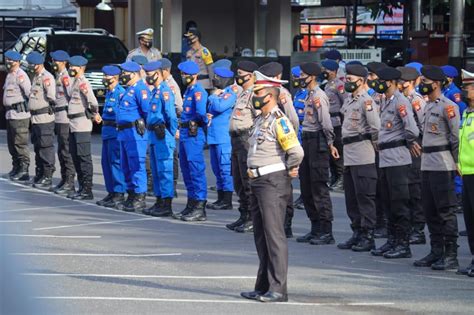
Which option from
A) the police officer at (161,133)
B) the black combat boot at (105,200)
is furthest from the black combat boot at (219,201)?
the black combat boot at (105,200)

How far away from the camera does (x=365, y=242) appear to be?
39.7ft

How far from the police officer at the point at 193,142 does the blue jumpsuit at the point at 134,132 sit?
0.79 m

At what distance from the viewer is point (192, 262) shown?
11.3m

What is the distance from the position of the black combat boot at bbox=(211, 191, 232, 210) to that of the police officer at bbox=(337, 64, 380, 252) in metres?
3.85

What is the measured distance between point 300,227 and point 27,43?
17.8m

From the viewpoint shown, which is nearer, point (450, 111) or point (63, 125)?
point (450, 111)

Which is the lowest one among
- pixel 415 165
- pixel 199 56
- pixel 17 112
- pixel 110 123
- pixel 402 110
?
pixel 415 165

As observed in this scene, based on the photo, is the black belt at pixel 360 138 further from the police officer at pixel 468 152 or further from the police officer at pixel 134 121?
the police officer at pixel 134 121

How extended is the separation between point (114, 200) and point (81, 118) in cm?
146

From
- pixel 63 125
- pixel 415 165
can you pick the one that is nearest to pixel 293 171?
pixel 415 165

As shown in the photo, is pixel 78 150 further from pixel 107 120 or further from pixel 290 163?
pixel 290 163

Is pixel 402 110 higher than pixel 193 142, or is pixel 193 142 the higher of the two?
pixel 402 110

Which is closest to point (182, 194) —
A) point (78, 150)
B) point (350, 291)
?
point (78, 150)

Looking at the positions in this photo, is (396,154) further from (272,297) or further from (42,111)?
(42,111)
